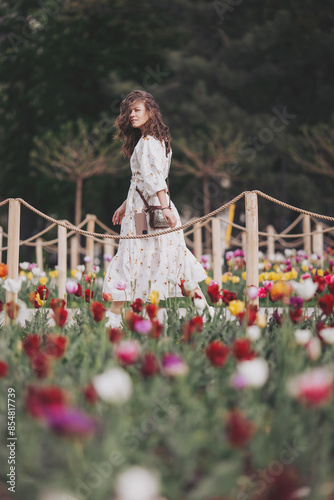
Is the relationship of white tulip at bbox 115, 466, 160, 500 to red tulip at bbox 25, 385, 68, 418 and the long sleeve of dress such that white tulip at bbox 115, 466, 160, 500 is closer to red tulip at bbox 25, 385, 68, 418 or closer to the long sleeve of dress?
red tulip at bbox 25, 385, 68, 418

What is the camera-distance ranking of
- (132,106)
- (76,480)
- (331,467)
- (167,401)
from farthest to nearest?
(132,106) → (167,401) → (331,467) → (76,480)

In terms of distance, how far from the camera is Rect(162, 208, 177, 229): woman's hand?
5012 millimetres

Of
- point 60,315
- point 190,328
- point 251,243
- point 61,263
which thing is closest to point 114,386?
point 190,328

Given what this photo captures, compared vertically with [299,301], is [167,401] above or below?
below

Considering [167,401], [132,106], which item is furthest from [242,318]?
[132,106]

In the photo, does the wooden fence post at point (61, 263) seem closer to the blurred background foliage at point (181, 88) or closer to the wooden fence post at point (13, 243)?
the wooden fence post at point (13, 243)

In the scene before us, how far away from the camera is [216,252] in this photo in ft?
24.9

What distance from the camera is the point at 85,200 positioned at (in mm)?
21016

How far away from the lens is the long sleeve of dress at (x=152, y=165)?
16.6 feet

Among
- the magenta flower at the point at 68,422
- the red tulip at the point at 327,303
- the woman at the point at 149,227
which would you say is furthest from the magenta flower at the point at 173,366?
the woman at the point at 149,227

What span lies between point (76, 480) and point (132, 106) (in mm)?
3603

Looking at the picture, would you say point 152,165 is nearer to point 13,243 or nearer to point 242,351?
point 13,243

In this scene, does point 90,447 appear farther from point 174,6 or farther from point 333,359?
point 174,6

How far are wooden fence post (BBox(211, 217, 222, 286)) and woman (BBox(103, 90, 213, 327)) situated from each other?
2.03m
